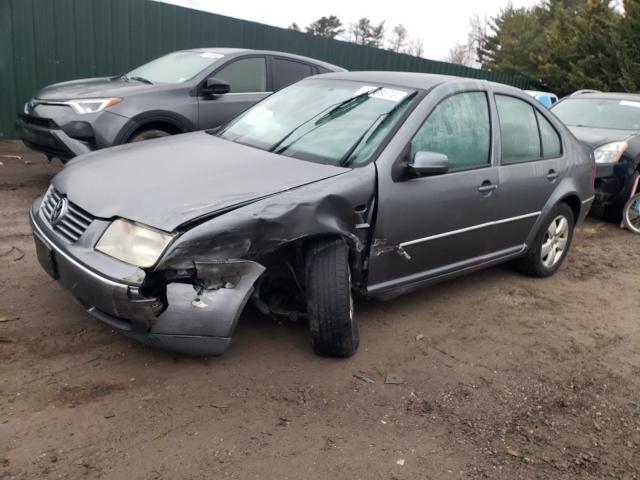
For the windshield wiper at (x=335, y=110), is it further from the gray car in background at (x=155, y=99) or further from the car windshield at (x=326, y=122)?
the gray car in background at (x=155, y=99)

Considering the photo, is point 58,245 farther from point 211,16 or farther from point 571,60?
point 571,60

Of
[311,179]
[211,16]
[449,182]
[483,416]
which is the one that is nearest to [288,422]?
[483,416]

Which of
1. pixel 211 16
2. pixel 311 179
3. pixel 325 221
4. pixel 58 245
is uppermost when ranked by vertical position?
pixel 211 16

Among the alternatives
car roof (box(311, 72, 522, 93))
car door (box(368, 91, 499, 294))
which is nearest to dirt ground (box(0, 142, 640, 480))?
car door (box(368, 91, 499, 294))

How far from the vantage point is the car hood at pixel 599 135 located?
720 cm

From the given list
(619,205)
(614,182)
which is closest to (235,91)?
(614,182)

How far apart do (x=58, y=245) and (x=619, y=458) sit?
306 cm

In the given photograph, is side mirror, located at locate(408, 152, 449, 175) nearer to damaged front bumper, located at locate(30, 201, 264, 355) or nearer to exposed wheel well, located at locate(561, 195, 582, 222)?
damaged front bumper, located at locate(30, 201, 264, 355)

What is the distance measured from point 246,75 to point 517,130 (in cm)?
372

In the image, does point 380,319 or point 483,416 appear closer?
point 483,416

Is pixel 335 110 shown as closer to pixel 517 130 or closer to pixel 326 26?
pixel 517 130

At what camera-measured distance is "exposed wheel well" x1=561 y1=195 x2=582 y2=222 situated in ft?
16.6

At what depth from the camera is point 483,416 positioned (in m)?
2.98

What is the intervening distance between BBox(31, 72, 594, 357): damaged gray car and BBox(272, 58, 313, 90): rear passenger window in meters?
2.79
